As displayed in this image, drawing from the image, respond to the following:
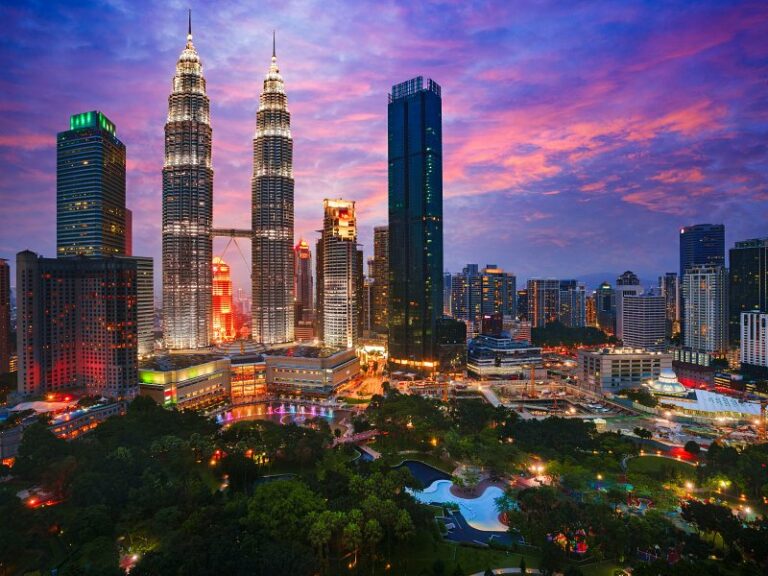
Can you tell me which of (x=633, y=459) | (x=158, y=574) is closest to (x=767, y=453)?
(x=633, y=459)

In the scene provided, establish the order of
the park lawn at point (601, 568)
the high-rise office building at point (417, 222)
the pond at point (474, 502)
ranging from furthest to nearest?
the high-rise office building at point (417, 222), the pond at point (474, 502), the park lawn at point (601, 568)

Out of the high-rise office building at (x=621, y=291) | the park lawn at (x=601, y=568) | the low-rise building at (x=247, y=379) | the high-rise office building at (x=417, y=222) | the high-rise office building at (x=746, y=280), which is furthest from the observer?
the high-rise office building at (x=621, y=291)

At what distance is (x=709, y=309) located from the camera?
283 ft

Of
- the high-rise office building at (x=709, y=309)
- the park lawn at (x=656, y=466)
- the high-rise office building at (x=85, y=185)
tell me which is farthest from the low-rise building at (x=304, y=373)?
the high-rise office building at (x=709, y=309)

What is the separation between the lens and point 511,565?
968 inches

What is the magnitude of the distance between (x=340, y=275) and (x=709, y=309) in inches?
2837

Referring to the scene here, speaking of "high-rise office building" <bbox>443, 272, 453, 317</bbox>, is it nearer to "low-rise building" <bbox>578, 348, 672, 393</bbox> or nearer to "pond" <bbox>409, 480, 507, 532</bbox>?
"low-rise building" <bbox>578, 348, 672, 393</bbox>

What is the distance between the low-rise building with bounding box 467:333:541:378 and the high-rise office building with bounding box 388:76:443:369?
7.94 m

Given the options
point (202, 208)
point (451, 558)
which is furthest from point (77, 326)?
point (451, 558)

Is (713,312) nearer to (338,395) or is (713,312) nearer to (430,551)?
(338,395)

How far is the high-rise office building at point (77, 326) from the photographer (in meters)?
54.7

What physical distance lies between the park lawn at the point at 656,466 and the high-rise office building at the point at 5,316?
76529 mm

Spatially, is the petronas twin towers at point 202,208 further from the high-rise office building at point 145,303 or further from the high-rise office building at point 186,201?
the high-rise office building at point 145,303

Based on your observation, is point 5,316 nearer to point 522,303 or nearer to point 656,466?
point 656,466
